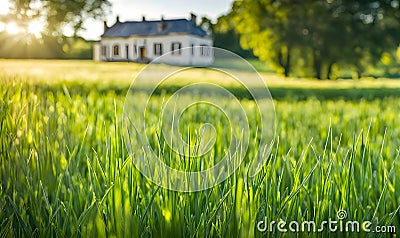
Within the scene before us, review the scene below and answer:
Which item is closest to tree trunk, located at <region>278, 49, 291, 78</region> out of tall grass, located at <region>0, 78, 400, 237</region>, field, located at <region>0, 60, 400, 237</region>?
field, located at <region>0, 60, 400, 237</region>

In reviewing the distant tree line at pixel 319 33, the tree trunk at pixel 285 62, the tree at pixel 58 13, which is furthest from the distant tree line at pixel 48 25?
the tree trunk at pixel 285 62

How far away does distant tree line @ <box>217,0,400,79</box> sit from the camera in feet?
10.1

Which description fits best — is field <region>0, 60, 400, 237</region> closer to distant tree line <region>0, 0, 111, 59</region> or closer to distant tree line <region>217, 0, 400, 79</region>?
distant tree line <region>0, 0, 111, 59</region>

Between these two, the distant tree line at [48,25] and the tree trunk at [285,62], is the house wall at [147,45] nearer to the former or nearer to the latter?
the distant tree line at [48,25]

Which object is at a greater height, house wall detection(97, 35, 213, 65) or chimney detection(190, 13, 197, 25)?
chimney detection(190, 13, 197, 25)

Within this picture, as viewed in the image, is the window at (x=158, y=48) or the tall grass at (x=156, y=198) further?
the window at (x=158, y=48)

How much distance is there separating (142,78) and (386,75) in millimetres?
4598

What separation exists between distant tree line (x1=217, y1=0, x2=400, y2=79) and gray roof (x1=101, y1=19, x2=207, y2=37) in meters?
1.76

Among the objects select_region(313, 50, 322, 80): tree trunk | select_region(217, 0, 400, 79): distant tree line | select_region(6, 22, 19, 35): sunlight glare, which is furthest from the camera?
select_region(313, 50, 322, 80): tree trunk

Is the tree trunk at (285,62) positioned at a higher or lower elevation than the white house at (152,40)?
lower

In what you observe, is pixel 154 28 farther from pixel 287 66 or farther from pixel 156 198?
pixel 287 66

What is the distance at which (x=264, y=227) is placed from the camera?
0.63 meters

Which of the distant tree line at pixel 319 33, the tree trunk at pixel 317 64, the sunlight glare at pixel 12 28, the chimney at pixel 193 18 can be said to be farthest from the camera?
the tree trunk at pixel 317 64

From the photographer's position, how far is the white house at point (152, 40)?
109 centimetres
